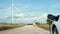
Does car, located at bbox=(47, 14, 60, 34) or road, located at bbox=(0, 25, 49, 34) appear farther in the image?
road, located at bbox=(0, 25, 49, 34)

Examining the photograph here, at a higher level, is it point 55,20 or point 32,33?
point 55,20

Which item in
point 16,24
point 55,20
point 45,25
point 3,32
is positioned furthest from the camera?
point 3,32

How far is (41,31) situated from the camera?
11680mm

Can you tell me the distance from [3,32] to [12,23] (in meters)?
0.93

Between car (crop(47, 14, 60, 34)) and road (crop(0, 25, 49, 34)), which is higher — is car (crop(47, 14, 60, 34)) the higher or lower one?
the higher one

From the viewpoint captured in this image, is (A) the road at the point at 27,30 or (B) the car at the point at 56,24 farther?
(A) the road at the point at 27,30

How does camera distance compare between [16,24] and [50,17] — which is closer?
[50,17]

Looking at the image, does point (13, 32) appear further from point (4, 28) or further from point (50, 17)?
point (50, 17)

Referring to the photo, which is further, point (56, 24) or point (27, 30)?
point (27, 30)

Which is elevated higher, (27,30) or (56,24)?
(56,24)

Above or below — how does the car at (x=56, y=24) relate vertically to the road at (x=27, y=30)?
above

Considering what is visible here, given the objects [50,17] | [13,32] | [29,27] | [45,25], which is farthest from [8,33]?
[50,17]

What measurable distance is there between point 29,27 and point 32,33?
29cm

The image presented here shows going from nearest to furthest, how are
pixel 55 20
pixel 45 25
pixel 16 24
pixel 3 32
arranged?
pixel 55 20
pixel 45 25
pixel 16 24
pixel 3 32
